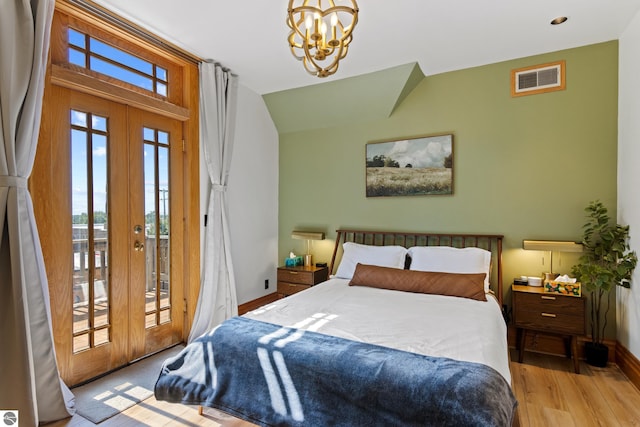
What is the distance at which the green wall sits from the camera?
2.97 metres

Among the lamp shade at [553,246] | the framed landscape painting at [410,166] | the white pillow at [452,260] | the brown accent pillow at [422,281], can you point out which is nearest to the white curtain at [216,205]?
the brown accent pillow at [422,281]

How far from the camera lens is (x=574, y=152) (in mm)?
3033

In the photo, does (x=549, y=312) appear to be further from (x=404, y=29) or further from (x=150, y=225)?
(x=150, y=225)

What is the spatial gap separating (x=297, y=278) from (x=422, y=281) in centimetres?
149

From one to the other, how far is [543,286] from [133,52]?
4151mm

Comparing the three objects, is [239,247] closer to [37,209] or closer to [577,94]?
[37,209]

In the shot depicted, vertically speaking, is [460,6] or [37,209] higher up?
[460,6]

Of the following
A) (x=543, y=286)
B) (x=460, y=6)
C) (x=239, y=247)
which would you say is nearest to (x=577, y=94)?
(x=460, y=6)

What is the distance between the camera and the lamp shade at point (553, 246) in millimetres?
2844

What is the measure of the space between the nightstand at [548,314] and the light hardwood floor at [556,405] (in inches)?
7.3

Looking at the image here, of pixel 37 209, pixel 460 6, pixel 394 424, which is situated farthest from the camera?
pixel 460 6

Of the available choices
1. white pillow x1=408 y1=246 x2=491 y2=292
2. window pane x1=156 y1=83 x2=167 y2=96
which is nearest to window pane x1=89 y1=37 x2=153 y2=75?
window pane x1=156 y1=83 x2=167 y2=96

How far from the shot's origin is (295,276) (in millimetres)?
3846

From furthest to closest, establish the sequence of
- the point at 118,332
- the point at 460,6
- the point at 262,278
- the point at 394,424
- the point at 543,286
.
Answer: the point at 262,278 < the point at 543,286 < the point at 118,332 < the point at 460,6 < the point at 394,424
